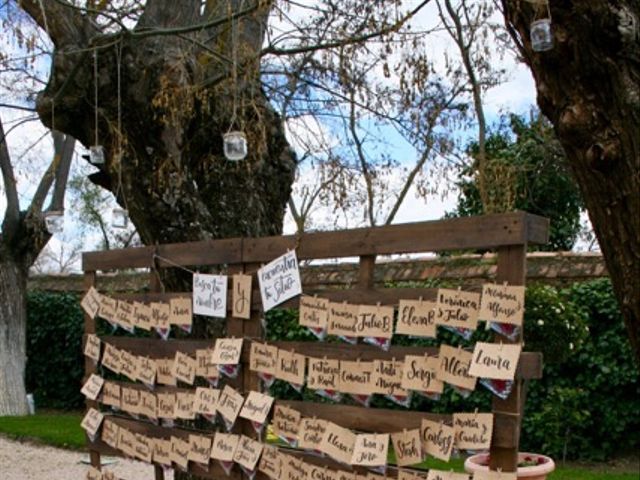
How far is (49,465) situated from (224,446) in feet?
18.0

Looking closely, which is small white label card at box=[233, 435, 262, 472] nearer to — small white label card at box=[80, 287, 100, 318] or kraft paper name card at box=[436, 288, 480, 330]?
kraft paper name card at box=[436, 288, 480, 330]

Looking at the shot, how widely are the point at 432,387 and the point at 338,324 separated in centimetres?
53

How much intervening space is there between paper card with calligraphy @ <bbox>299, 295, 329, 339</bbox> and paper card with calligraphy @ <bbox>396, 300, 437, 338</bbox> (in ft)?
1.27

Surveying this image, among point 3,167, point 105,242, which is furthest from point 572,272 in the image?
point 105,242

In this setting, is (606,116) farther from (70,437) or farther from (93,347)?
(70,437)

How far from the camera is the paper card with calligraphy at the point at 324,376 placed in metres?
3.46

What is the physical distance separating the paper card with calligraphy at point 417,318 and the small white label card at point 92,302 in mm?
2354

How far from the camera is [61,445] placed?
9.69 meters

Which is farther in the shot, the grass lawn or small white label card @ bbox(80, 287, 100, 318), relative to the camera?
the grass lawn

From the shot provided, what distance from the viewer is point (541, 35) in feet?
8.30

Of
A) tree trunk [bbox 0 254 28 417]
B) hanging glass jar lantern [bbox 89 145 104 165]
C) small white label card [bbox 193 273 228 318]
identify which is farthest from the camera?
tree trunk [bbox 0 254 28 417]

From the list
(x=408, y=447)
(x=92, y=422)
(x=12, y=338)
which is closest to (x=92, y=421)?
(x=92, y=422)

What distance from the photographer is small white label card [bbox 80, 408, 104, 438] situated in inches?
192

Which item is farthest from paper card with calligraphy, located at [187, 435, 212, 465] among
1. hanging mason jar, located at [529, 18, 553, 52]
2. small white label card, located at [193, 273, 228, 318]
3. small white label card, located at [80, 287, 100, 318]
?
hanging mason jar, located at [529, 18, 553, 52]
